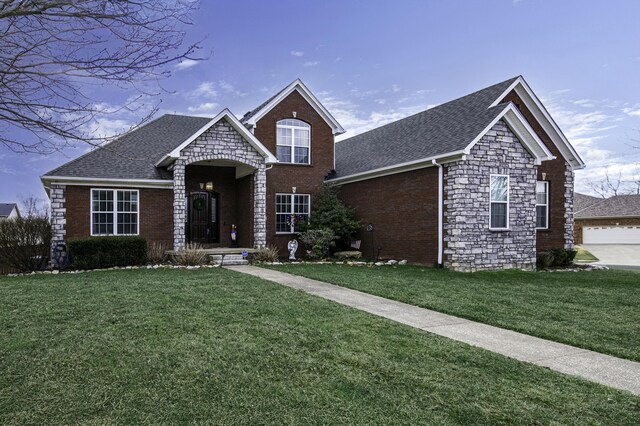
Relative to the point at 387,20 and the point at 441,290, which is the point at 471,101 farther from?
the point at 441,290

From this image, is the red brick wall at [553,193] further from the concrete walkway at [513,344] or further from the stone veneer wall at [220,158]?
the concrete walkway at [513,344]

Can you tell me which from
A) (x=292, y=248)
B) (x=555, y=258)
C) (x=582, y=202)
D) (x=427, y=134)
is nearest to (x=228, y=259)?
(x=292, y=248)

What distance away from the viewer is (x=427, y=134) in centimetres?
1725

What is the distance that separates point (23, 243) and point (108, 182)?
339cm

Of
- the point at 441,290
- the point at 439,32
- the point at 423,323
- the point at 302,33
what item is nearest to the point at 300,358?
the point at 423,323

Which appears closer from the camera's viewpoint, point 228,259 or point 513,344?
point 513,344

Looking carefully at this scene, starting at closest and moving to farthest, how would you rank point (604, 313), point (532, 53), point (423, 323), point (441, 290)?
point (423, 323)
point (604, 313)
point (441, 290)
point (532, 53)

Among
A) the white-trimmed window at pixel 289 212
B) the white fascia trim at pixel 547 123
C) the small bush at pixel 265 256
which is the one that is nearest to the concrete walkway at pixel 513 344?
the small bush at pixel 265 256

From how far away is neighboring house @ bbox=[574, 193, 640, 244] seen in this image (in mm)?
36219

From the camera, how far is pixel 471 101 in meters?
17.6

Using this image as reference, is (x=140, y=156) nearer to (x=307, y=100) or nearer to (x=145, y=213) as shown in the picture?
(x=145, y=213)

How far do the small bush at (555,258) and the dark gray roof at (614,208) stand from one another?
2362 cm

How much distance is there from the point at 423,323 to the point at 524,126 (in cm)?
1048

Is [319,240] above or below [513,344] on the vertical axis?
above
